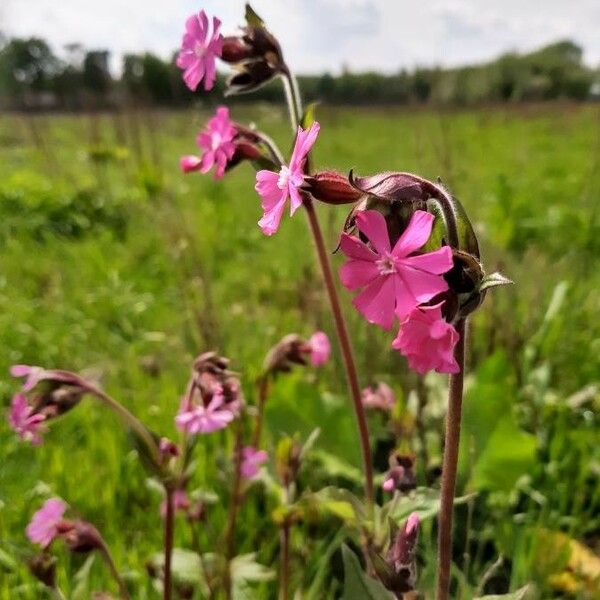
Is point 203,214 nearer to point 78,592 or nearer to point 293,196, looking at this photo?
point 78,592

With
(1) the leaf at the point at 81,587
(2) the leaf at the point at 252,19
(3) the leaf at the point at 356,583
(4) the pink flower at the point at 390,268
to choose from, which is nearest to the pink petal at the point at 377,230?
(4) the pink flower at the point at 390,268

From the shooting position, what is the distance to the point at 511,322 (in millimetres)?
1684

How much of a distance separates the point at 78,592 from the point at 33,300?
1.51 m

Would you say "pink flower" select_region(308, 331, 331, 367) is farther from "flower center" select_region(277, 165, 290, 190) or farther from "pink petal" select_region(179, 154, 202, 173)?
"flower center" select_region(277, 165, 290, 190)

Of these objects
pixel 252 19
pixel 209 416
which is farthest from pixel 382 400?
pixel 252 19

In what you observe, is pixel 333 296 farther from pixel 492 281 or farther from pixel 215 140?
pixel 492 281

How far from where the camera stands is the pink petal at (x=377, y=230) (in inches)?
20.8

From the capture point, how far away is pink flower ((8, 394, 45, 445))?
→ 0.88 m

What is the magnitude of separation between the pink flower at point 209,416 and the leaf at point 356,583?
8.3 inches

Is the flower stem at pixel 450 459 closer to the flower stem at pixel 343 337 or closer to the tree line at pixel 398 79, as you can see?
the flower stem at pixel 343 337

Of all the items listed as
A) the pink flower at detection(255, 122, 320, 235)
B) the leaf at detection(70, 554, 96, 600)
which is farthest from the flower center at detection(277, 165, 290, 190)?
the leaf at detection(70, 554, 96, 600)

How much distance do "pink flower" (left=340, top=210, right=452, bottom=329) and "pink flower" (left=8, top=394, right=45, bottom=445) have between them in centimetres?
50

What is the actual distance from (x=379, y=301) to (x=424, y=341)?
1.6 inches

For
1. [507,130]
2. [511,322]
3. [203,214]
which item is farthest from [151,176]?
[507,130]
